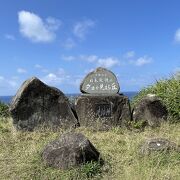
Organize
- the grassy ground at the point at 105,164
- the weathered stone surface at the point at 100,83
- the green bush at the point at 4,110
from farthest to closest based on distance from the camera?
the green bush at the point at 4,110, the weathered stone surface at the point at 100,83, the grassy ground at the point at 105,164

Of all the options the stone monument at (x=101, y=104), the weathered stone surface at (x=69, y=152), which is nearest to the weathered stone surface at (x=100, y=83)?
the stone monument at (x=101, y=104)

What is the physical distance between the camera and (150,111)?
1215cm

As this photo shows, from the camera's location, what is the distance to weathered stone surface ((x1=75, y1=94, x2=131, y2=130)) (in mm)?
11750

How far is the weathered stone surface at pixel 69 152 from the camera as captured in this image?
765 cm

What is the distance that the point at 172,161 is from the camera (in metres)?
7.99

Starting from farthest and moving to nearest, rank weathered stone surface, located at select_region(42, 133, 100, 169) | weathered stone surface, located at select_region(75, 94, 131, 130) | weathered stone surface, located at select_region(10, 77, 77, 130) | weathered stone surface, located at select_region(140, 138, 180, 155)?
weathered stone surface, located at select_region(75, 94, 131, 130), weathered stone surface, located at select_region(10, 77, 77, 130), weathered stone surface, located at select_region(140, 138, 180, 155), weathered stone surface, located at select_region(42, 133, 100, 169)

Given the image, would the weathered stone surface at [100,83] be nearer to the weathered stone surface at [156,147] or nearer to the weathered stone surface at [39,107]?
the weathered stone surface at [39,107]

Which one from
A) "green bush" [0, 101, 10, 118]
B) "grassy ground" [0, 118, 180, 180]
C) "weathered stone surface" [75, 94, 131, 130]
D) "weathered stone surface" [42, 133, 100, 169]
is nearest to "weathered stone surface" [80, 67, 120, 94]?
"weathered stone surface" [75, 94, 131, 130]

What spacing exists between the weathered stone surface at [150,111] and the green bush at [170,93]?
58 cm

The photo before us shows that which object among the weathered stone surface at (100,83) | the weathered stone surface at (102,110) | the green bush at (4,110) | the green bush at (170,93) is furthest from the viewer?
the green bush at (4,110)

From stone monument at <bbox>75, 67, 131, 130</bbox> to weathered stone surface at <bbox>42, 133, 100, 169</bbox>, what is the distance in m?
3.67

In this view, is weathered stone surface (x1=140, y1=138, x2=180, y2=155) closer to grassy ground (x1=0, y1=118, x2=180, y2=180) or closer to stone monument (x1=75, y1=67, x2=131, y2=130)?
grassy ground (x1=0, y1=118, x2=180, y2=180)

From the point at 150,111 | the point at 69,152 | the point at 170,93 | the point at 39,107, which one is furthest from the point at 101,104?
the point at 69,152

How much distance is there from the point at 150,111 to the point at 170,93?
6.11ft
